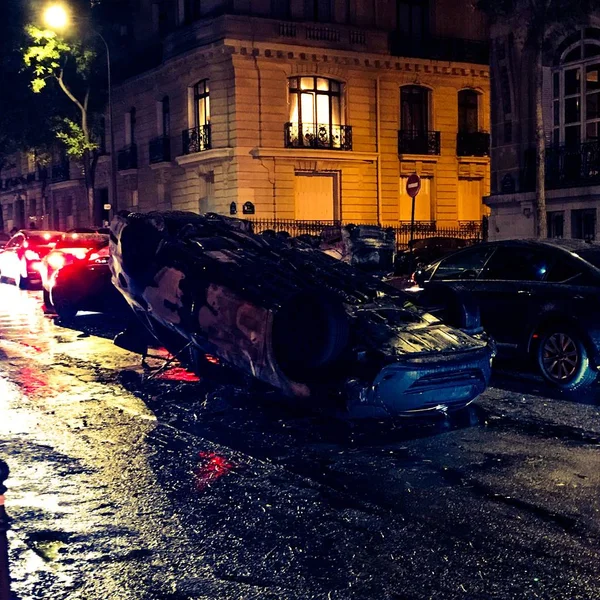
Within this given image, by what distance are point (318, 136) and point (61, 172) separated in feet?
69.0

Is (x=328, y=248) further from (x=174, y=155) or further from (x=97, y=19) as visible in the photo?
(x=97, y=19)

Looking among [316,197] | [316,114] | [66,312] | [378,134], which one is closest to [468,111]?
[378,134]

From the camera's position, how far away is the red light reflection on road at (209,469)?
5742 millimetres

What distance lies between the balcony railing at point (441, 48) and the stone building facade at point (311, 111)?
0.06 meters

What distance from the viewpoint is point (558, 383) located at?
8.91 meters

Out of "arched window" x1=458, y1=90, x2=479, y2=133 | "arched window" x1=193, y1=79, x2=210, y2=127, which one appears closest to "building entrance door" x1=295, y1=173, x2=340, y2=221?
"arched window" x1=193, y1=79, x2=210, y2=127

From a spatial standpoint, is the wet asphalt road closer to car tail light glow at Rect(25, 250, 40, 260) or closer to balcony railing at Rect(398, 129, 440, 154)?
car tail light glow at Rect(25, 250, 40, 260)

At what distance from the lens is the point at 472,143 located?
1603 inches

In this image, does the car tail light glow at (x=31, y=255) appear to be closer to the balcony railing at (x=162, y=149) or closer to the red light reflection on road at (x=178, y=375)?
the red light reflection on road at (x=178, y=375)

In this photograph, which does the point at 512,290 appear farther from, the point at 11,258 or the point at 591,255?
the point at 11,258

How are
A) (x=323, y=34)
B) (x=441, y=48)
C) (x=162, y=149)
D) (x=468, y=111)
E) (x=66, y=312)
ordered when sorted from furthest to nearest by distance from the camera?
(x=468, y=111)
(x=441, y=48)
(x=162, y=149)
(x=323, y=34)
(x=66, y=312)

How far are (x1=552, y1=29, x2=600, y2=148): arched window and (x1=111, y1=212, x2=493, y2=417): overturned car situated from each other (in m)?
15.4

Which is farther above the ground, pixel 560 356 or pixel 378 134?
pixel 378 134

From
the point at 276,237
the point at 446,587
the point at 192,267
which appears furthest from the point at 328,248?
the point at 446,587
